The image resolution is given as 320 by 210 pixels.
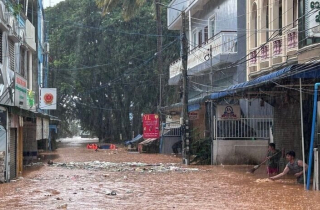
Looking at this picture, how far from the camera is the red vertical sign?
35.8 meters

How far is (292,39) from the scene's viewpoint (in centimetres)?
1980

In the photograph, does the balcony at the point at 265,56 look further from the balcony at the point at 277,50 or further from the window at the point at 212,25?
the window at the point at 212,25

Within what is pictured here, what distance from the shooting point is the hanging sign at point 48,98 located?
115 feet

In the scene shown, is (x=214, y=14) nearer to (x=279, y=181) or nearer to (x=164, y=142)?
(x=164, y=142)

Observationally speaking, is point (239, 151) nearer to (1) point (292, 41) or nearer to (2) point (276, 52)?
(2) point (276, 52)

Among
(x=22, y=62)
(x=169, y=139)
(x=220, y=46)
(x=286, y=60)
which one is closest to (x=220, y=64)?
(x=220, y=46)

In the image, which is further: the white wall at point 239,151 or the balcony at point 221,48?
the balcony at point 221,48

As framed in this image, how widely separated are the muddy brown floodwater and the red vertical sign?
14175 mm

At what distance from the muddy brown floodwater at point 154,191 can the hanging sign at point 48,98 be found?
13.7 meters

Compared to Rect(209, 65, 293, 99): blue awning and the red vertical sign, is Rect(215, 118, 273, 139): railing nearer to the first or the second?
Rect(209, 65, 293, 99): blue awning

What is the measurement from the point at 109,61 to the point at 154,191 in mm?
38992

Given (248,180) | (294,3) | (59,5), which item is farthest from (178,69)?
(59,5)

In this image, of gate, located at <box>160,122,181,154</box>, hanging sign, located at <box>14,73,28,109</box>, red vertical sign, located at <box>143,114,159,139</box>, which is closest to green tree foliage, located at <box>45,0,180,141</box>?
gate, located at <box>160,122,181,154</box>

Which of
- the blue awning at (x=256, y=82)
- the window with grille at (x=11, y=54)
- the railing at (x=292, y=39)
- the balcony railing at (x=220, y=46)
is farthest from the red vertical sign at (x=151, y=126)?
the railing at (x=292, y=39)
